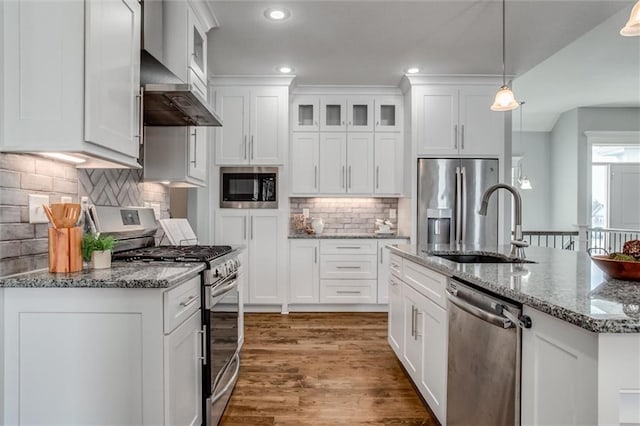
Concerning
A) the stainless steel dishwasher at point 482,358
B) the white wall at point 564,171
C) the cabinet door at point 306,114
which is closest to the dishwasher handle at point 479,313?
the stainless steel dishwasher at point 482,358

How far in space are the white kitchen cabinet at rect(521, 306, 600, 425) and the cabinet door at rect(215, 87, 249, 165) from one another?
3.55 m

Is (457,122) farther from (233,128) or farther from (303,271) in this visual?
(233,128)

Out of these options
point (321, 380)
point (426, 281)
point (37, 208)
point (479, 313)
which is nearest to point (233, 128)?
point (37, 208)

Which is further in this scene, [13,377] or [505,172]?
[505,172]

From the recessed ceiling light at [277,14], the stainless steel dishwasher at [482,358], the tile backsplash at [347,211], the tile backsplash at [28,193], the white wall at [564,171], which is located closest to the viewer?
the stainless steel dishwasher at [482,358]

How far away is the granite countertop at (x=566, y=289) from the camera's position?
0.90 meters

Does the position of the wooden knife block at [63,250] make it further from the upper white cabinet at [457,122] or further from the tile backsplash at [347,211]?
the upper white cabinet at [457,122]

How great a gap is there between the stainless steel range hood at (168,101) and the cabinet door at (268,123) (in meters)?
1.62

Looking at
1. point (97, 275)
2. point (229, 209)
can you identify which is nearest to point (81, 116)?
point (97, 275)

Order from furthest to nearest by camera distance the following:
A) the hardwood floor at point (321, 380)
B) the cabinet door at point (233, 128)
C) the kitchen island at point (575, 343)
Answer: the cabinet door at point (233, 128), the hardwood floor at point (321, 380), the kitchen island at point (575, 343)

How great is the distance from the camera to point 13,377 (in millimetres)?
1403

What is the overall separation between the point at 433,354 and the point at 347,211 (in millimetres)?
2974

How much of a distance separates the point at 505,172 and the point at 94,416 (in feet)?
14.0

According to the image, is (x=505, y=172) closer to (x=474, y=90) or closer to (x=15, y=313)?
(x=474, y=90)
